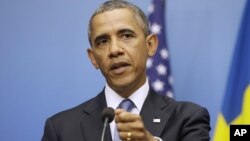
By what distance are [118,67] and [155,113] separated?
26 cm

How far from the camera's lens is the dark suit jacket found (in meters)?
1.81

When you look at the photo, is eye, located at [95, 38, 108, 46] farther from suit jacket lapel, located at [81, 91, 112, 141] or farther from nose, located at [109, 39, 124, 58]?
suit jacket lapel, located at [81, 91, 112, 141]

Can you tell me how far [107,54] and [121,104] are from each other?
236mm

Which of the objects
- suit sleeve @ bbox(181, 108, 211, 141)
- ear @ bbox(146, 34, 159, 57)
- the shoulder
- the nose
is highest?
ear @ bbox(146, 34, 159, 57)

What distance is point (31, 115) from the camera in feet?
9.78

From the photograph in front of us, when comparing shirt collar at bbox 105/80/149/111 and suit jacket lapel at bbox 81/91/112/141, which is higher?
shirt collar at bbox 105/80/149/111

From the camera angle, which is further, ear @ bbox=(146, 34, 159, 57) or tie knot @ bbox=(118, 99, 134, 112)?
ear @ bbox=(146, 34, 159, 57)

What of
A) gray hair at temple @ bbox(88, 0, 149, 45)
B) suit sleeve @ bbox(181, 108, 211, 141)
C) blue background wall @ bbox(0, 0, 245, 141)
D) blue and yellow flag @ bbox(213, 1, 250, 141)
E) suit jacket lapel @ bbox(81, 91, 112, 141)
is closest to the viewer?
suit sleeve @ bbox(181, 108, 211, 141)

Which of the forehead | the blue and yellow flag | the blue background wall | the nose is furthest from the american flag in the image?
the nose

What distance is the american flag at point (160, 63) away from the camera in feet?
9.35

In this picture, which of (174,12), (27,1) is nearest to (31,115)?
(27,1)

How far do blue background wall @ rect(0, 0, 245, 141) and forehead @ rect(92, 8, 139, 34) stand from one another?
3.26 feet

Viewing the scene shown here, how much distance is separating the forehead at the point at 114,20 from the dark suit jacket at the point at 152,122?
1.05ft

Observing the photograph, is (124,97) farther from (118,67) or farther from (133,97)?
(118,67)
